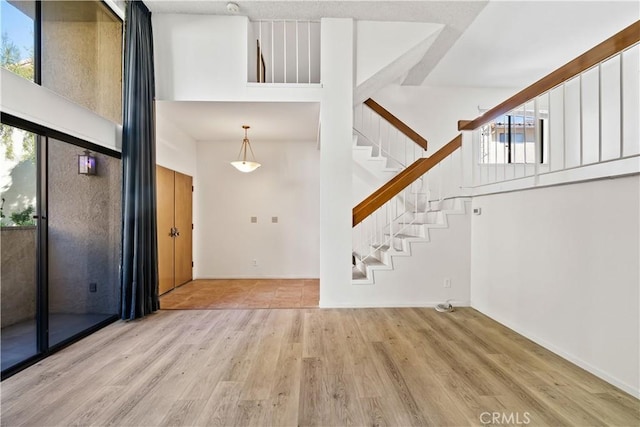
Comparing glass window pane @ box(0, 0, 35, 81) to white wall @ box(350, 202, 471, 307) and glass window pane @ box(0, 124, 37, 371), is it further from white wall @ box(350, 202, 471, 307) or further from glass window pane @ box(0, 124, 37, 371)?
white wall @ box(350, 202, 471, 307)

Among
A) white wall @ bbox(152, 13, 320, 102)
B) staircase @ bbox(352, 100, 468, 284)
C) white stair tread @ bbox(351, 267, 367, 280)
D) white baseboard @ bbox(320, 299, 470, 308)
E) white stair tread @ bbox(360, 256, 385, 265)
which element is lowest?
white baseboard @ bbox(320, 299, 470, 308)

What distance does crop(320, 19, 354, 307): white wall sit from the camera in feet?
12.0

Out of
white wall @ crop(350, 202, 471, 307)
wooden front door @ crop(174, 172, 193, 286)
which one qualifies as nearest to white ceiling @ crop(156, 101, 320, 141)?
wooden front door @ crop(174, 172, 193, 286)

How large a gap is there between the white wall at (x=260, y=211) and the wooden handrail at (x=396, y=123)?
4.54ft

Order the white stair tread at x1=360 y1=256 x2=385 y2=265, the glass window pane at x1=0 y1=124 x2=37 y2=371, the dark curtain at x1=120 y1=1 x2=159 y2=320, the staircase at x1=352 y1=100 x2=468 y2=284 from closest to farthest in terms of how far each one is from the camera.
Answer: the glass window pane at x1=0 y1=124 x2=37 y2=371 < the dark curtain at x1=120 y1=1 x2=159 y2=320 < the staircase at x1=352 y1=100 x2=468 y2=284 < the white stair tread at x1=360 y1=256 x2=385 y2=265

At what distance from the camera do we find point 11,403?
179 cm

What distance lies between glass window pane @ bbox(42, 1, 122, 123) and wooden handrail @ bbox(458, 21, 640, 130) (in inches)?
168

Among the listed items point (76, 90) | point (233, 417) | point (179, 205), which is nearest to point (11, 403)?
point (233, 417)

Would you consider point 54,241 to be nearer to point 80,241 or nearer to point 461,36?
point 80,241

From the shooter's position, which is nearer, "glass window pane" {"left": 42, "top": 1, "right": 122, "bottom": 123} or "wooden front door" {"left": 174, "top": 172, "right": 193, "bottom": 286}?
"glass window pane" {"left": 42, "top": 1, "right": 122, "bottom": 123}

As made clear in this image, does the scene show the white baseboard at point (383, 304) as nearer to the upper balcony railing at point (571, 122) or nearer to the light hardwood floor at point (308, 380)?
the light hardwood floor at point (308, 380)

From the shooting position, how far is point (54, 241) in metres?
2.62

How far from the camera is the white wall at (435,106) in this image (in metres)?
5.29

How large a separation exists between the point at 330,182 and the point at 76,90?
9.08 feet
